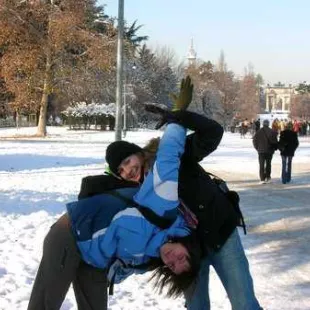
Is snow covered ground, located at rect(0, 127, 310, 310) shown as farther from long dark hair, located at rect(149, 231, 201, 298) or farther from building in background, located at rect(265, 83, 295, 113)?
building in background, located at rect(265, 83, 295, 113)

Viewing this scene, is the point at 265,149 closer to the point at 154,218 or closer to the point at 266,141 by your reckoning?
the point at 266,141

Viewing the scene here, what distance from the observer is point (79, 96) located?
4309 centimetres

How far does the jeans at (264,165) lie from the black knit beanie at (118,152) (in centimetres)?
1334

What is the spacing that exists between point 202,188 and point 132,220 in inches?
30.3

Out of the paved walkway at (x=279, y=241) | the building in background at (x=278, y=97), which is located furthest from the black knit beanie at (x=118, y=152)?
the building in background at (x=278, y=97)

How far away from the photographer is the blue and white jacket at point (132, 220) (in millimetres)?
3260

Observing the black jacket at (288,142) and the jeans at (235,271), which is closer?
the jeans at (235,271)

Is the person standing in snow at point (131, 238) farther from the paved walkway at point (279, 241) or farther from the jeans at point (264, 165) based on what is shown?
the jeans at point (264, 165)

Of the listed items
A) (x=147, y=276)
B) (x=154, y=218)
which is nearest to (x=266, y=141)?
(x=147, y=276)

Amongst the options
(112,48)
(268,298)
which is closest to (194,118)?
(268,298)

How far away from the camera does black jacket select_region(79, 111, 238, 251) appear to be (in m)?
3.74

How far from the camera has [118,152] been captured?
3760mm

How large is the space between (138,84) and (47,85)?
3350 cm

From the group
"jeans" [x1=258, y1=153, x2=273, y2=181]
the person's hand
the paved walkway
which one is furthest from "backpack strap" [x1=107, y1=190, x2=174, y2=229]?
"jeans" [x1=258, y1=153, x2=273, y2=181]
